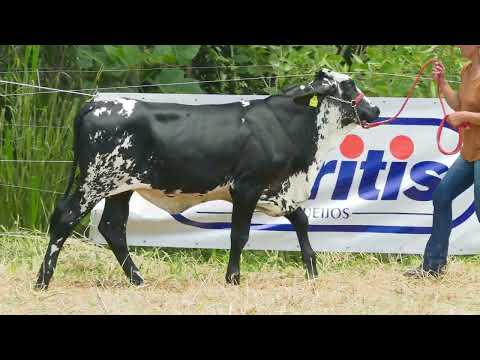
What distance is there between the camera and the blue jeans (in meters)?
6.77

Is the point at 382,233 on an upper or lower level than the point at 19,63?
lower

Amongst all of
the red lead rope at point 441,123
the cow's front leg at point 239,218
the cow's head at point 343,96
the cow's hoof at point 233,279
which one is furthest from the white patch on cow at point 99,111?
the red lead rope at point 441,123

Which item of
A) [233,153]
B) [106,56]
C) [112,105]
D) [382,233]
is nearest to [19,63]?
[106,56]

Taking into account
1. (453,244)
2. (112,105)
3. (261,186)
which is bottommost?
(453,244)

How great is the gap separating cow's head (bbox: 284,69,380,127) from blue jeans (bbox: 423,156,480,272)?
687mm

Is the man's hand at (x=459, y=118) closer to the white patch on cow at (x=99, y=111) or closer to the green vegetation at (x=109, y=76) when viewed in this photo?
the green vegetation at (x=109, y=76)

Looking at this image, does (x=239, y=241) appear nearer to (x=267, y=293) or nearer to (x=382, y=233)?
(x=267, y=293)

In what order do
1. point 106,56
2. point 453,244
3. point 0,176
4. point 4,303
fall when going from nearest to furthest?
point 4,303, point 453,244, point 0,176, point 106,56

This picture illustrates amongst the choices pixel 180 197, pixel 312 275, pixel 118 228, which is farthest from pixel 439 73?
pixel 118 228

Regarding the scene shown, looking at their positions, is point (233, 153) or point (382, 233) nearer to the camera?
point (233, 153)

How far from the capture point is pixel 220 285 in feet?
21.7

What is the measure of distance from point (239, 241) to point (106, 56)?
9.11 feet

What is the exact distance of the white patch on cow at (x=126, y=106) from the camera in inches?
257

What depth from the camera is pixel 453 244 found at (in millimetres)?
7559
